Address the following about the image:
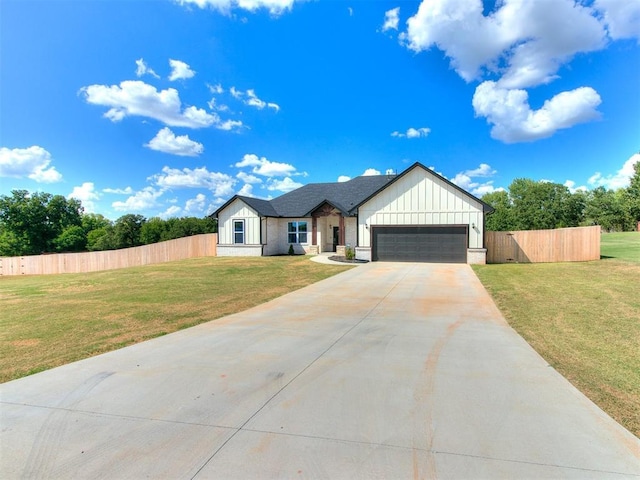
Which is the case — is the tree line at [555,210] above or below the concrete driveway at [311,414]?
above

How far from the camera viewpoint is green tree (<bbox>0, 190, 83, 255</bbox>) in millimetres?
51625

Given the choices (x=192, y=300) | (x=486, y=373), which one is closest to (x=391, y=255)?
(x=192, y=300)

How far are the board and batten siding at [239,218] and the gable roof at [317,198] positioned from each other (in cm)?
40

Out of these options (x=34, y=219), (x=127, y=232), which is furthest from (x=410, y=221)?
(x=34, y=219)

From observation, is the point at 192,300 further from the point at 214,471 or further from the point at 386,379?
the point at 214,471

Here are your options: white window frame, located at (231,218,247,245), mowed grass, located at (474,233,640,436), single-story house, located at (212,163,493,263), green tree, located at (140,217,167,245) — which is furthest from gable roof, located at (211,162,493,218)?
green tree, located at (140,217,167,245)

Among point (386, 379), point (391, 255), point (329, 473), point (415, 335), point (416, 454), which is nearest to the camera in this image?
point (329, 473)

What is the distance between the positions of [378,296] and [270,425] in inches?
278

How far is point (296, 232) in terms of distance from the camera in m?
26.0

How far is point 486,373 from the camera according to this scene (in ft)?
14.8

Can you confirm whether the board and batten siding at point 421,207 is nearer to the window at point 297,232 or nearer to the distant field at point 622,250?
the window at point 297,232

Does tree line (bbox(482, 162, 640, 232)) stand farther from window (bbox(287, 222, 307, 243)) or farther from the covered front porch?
window (bbox(287, 222, 307, 243))

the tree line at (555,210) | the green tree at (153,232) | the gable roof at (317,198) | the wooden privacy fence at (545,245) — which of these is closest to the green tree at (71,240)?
the green tree at (153,232)

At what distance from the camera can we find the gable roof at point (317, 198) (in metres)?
24.9
